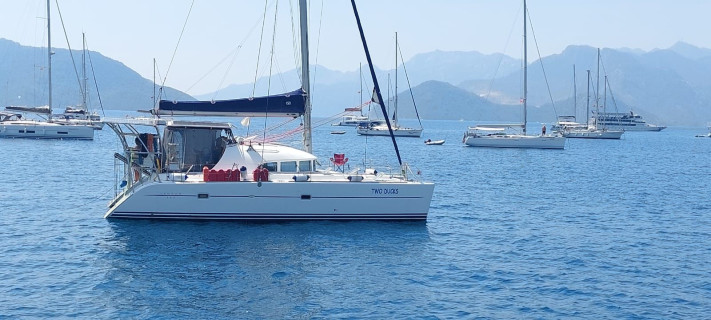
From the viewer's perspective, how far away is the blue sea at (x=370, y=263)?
2058cm

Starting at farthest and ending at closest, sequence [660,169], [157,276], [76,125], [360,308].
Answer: [76,125], [660,169], [157,276], [360,308]

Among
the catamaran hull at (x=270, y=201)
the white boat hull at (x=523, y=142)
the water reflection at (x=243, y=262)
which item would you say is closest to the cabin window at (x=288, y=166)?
the catamaran hull at (x=270, y=201)

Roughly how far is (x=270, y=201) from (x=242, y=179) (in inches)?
56.6

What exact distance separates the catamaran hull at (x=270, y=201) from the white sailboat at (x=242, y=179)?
4 cm

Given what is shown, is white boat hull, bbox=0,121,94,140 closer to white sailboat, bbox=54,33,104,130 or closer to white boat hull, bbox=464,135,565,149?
white sailboat, bbox=54,33,104,130

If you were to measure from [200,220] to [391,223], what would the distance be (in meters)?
7.82

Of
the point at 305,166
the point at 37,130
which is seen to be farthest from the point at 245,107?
the point at 37,130

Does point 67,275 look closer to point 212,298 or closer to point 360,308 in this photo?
point 212,298

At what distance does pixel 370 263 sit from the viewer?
2523cm

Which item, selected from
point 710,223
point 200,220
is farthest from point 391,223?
point 710,223

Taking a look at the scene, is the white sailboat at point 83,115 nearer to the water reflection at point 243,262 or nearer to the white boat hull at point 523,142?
the white boat hull at point 523,142

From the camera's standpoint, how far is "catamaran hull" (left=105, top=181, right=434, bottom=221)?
2956cm

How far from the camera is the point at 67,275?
75.7ft

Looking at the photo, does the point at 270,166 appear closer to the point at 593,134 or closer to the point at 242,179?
the point at 242,179
